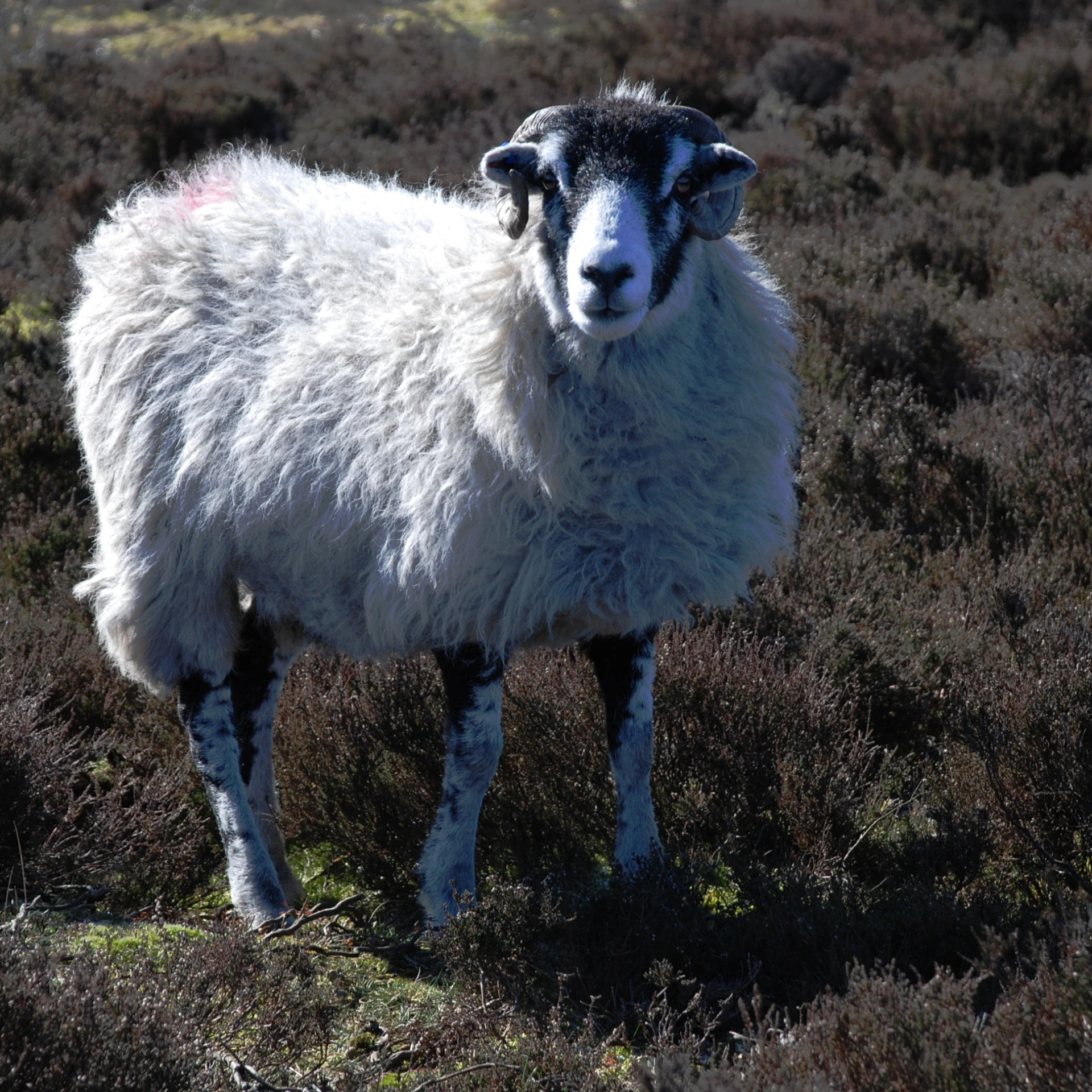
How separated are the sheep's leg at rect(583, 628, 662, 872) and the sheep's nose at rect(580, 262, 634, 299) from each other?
44.0 inches

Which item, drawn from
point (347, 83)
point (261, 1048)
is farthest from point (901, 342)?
point (347, 83)

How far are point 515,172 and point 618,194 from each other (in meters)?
0.34

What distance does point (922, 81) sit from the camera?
1171cm

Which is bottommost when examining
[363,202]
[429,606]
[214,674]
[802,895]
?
[802,895]

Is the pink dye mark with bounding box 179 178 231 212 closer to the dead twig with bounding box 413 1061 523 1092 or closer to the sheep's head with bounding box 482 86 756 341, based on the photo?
the sheep's head with bounding box 482 86 756 341

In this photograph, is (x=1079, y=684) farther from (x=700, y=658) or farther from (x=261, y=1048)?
(x=261, y=1048)

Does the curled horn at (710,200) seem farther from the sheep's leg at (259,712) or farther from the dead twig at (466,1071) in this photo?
the dead twig at (466,1071)

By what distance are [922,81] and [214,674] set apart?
10.5 meters

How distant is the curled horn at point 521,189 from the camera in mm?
3129

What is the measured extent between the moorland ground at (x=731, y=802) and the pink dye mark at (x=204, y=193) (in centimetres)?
178

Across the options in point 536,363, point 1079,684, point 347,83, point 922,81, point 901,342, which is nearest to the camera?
point 536,363

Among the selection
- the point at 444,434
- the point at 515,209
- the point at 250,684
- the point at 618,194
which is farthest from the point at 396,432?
the point at 250,684

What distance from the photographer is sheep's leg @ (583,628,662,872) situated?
3512 millimetres

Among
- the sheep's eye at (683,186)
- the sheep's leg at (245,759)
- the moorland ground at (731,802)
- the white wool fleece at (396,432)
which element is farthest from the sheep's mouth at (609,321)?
the sheep's leg at (245,759)
